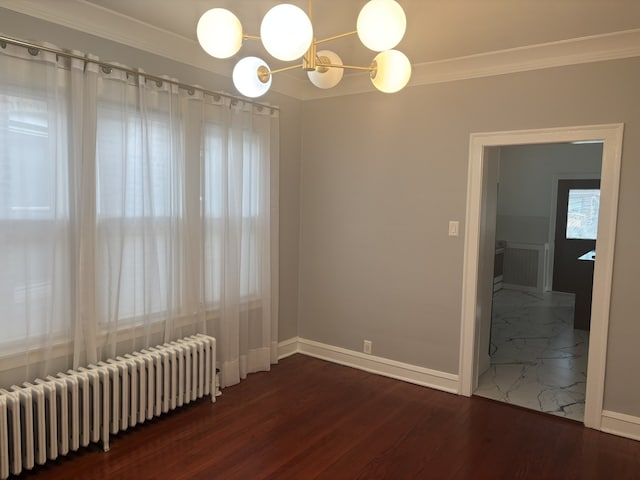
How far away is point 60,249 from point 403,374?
2.85 meters

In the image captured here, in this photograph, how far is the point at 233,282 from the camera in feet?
12.0

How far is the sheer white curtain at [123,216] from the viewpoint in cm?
245

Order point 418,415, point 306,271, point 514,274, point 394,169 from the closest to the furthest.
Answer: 1. point 418,415
2. point 394,169
3. point 306,271
4. point 514,274

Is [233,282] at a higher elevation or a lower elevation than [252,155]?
lower

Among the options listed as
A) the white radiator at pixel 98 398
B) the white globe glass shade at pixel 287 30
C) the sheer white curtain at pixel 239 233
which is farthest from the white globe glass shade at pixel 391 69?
the white radiator at pixel 98 398

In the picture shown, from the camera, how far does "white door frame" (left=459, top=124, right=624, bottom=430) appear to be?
9.66 feet

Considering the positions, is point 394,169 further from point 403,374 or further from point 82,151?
point 82,151

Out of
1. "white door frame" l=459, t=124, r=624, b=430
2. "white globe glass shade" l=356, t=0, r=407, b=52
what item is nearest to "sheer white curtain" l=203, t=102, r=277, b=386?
"white door frame" l=459, t=124, r=624, b=430

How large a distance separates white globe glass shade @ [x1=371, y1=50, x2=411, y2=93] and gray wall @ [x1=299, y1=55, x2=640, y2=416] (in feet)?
5.47

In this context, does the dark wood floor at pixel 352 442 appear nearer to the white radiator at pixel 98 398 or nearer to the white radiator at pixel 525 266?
the white radiator at pixel 98 398

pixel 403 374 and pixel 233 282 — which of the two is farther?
pixel 403 374

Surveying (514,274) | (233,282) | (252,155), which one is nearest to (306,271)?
(233,282)

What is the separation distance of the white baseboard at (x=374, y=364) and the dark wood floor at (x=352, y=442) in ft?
0.37

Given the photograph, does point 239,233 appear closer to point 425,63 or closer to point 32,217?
point 32,217
